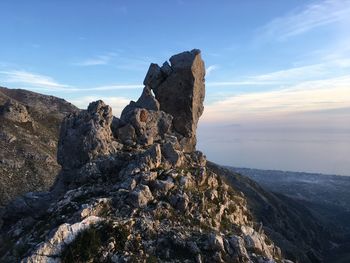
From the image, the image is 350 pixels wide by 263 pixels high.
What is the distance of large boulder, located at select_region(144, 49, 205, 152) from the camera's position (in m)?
58.5

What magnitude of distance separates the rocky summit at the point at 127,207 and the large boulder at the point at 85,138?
9 cm

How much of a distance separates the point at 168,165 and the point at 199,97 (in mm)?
23548

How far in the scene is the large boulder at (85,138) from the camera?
41.0m

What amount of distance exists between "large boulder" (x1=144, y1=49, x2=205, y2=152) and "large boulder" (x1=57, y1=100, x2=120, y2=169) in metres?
15.4

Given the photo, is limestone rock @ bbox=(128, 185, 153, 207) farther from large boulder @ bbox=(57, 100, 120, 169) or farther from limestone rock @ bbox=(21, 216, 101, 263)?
large boulder @ bbox=(57, 100, 120, 169)

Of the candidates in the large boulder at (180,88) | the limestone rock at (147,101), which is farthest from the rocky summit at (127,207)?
the large boulder at (180,88)

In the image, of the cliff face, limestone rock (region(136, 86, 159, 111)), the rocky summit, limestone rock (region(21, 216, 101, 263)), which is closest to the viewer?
limestone rock (region(21, 216, 101, 263))

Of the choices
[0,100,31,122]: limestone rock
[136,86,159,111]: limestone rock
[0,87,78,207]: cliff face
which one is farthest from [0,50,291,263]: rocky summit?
[0,100,31,122]: limestone rock

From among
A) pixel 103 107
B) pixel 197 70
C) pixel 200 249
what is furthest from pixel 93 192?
pixel 197 70

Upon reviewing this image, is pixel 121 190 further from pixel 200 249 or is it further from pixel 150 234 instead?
pixel 200 249

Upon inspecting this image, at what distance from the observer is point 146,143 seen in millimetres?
46469

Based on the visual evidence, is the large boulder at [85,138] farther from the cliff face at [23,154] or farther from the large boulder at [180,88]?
the cliff face at [23,154]

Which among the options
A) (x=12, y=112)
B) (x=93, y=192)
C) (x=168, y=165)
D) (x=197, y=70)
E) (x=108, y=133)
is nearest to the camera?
(x=93, y=192)

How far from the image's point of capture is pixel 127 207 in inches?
1254
